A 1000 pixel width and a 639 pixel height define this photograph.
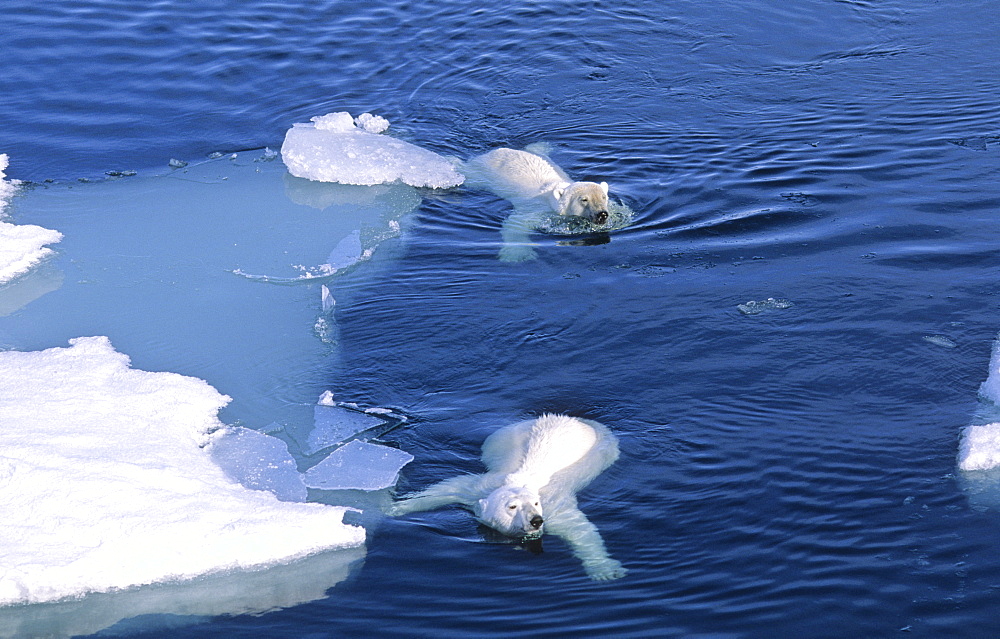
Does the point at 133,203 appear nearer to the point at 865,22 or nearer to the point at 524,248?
the point at 524,248

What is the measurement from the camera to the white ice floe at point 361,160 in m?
9.72

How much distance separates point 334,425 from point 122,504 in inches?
52.8

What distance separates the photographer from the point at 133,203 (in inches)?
372

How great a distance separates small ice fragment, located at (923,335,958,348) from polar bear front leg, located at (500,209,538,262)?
2.97 m

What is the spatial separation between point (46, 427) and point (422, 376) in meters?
2.23

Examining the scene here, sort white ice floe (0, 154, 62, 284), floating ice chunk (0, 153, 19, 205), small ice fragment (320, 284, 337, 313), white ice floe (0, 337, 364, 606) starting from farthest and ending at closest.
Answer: floating ice chunk (0, 153, 19, 205) < white ice floe (0, 154, 62, 284) < small ice fragment (320, 284, 337, 313) < white ice floe (0, 337, 364, 606)

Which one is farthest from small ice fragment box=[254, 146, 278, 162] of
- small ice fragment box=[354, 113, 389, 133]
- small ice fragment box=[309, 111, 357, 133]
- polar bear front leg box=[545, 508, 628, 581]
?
polar bear front leg box=[545, 508, 628, 581]

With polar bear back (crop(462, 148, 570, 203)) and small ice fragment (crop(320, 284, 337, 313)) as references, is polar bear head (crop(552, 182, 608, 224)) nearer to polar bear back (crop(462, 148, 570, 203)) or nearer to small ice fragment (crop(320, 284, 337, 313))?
polar bear back (crop(462, 148, 570, 203))

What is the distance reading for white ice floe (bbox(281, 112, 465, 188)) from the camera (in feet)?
31.9

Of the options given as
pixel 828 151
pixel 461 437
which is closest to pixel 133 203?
pixel 461 437

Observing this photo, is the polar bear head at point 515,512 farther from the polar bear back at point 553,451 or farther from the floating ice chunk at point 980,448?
the floating ice chunk at point 980,448

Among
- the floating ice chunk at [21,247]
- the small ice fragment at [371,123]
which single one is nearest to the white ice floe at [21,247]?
the floating ice chunk at [21,247]

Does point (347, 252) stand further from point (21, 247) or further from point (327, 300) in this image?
point (21, 247)

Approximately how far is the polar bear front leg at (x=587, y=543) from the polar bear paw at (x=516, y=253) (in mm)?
3054
